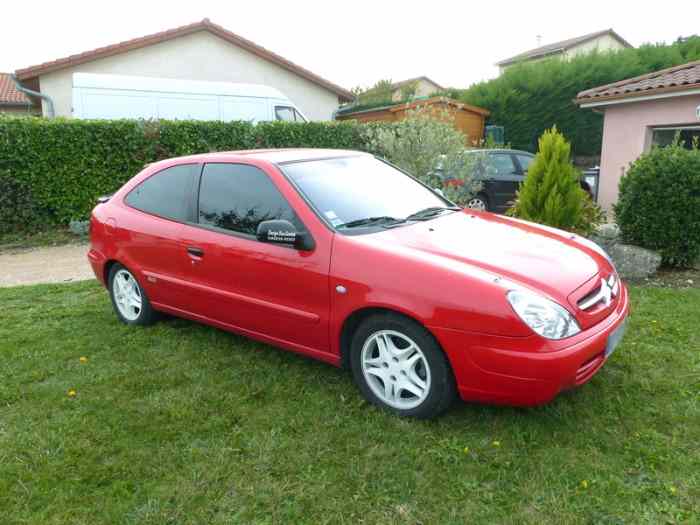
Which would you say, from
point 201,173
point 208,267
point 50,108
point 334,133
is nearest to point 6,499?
point 208,267

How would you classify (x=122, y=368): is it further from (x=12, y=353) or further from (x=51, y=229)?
(x=51, y=229)

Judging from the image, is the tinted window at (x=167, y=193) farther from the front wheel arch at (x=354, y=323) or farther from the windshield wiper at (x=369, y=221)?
the front wheel arch at (x=354, y=323)

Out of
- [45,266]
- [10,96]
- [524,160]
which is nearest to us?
[45,266]

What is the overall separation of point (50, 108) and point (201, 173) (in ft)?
50.9

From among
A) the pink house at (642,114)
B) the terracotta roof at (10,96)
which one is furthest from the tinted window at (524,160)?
the terracotta roof at (10,96)

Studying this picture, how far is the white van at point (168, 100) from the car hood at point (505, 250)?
32.9 ft

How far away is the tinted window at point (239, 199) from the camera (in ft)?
12.2

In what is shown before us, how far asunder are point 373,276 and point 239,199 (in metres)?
1.34

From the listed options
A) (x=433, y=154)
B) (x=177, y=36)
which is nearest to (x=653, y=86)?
(x=433, y=154)

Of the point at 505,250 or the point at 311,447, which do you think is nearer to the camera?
the point at 311,447

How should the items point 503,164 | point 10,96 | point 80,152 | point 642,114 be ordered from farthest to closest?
point 10,96, point 503,164, point 642,114, point 80,152

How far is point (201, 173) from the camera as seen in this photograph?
14.0ft

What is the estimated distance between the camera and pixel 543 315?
9.12 feet

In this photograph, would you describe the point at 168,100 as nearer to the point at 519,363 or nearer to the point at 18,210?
the point at 18,210
